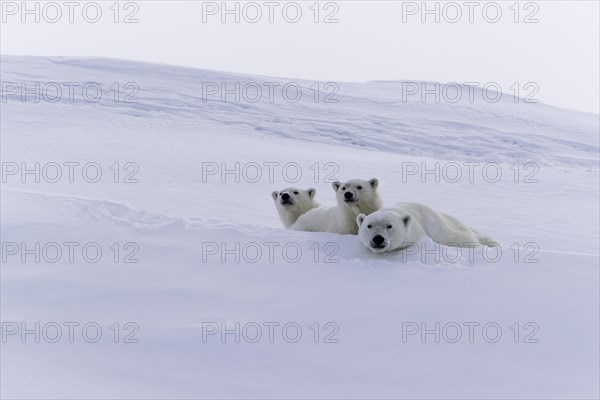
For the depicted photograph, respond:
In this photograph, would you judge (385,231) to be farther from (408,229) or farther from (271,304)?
(271,304)

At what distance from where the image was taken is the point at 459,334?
372 centimetres

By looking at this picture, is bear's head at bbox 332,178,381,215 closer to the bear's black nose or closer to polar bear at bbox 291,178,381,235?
polar bear at bbox 291,178,381,235

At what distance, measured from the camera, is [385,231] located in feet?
16.4

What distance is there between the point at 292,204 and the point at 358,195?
2.91ft

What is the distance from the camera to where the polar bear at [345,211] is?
592cm

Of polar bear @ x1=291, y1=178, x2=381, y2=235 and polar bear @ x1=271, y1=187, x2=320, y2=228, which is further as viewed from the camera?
polar bear @ x1=271, y1=187, x2=320, y2=228

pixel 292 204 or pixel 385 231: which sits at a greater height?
pixel 385 231

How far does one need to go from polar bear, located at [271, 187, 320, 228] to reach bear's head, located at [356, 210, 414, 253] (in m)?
1.64

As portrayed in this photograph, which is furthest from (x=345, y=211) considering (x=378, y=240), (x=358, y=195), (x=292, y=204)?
(x=378, y=240)

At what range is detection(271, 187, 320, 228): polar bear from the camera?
6805 mm

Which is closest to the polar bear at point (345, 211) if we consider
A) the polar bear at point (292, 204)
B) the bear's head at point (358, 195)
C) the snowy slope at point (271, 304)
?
the bear's head at point (358, 195)

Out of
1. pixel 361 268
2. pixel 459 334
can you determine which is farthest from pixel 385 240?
pixel 459 334

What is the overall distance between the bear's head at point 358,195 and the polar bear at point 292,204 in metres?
0.67

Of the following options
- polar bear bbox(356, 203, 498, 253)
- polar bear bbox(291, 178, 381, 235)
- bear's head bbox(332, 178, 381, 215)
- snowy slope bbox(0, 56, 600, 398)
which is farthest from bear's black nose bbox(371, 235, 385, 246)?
bear's head bbox(332, 178, 381, 215)
